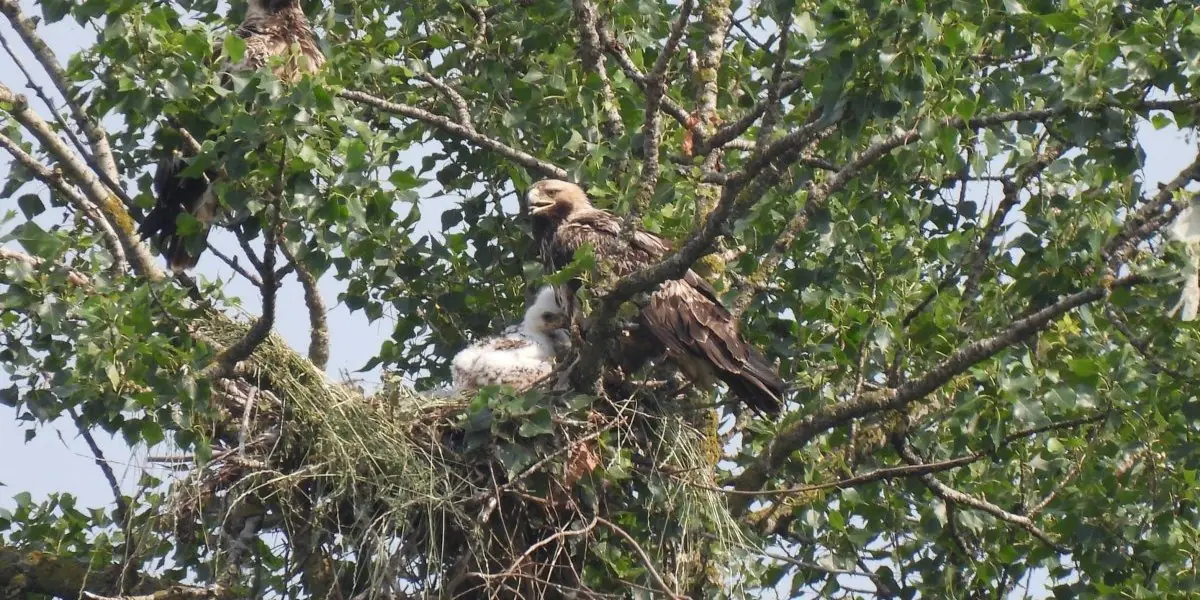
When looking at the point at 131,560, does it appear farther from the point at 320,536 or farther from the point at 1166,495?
the point at 1166,495

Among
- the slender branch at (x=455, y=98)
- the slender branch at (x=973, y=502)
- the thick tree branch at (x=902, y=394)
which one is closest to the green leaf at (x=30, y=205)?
the slender branch at (x=455, y=98)

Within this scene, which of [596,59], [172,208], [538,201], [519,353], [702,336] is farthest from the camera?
[172,208]

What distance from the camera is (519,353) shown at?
6.49 m

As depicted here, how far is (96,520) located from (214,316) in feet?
3.83

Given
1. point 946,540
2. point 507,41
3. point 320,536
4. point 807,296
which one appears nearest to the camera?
point 320,536

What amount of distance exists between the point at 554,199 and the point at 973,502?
7.18 ft

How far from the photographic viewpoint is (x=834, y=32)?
452cm

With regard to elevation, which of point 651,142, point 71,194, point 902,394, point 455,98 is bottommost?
point 902,394

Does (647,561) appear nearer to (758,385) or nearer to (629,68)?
(758,385)

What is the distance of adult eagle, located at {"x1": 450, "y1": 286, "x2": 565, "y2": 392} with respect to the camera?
636cm

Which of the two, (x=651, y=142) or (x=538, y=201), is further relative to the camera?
(x=538, y=201)

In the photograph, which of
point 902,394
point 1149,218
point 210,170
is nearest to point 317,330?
point 210,170

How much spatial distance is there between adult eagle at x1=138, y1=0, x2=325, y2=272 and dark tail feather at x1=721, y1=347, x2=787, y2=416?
79.2 inches

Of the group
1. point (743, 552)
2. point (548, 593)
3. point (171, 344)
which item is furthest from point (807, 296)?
point (171, 344)
